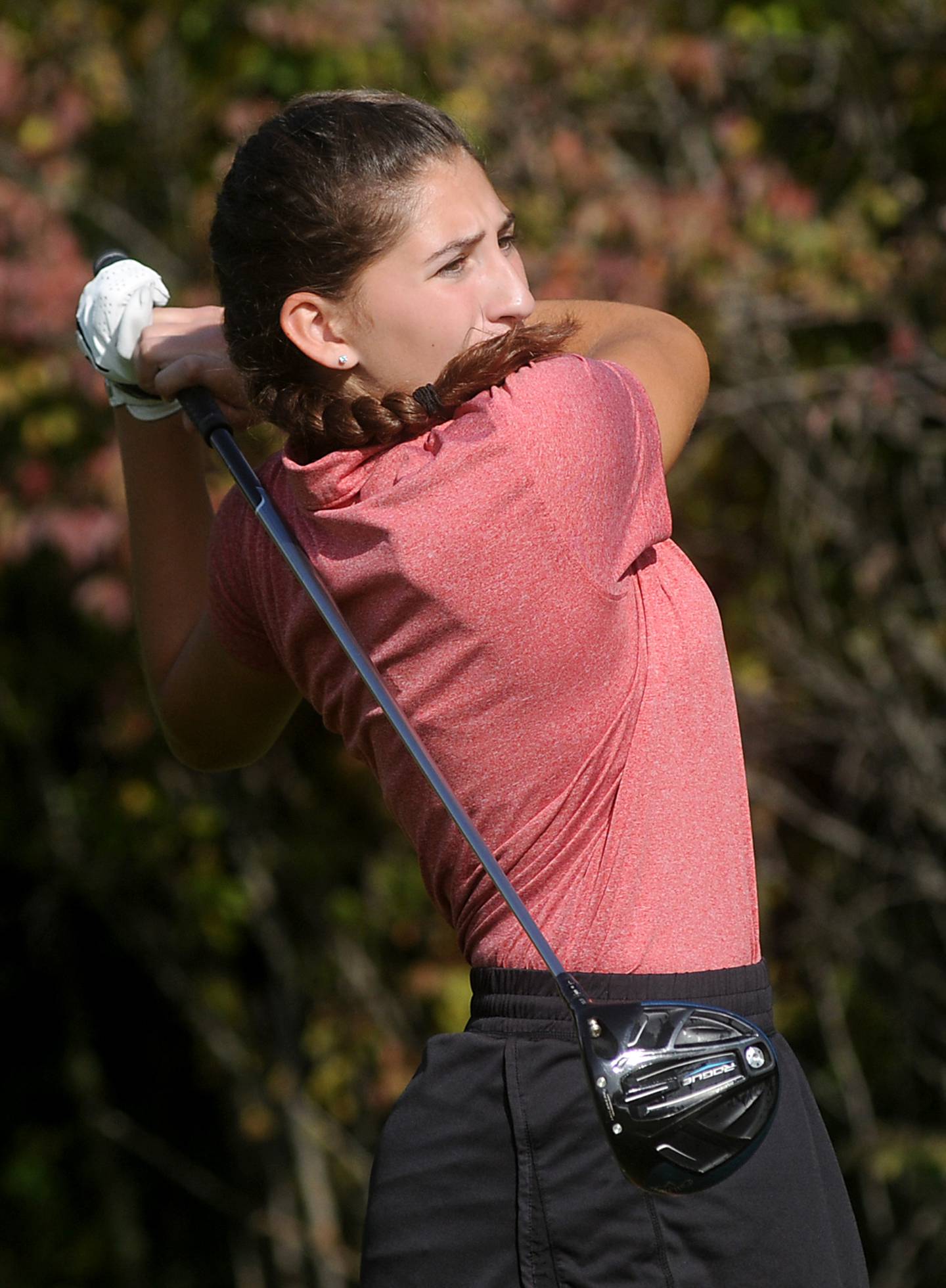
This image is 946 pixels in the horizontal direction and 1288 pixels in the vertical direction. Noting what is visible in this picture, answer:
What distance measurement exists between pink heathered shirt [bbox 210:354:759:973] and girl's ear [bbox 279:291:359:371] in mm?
118

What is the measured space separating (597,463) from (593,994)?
1.73 feet

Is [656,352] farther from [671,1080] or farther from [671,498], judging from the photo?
[671,498]

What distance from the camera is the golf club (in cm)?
154

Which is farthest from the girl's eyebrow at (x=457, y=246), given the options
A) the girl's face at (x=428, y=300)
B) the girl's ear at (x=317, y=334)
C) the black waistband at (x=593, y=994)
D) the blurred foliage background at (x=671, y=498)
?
the blurred foliage background at (x=671, y=498)

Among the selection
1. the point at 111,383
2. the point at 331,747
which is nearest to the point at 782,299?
the point at 331,747

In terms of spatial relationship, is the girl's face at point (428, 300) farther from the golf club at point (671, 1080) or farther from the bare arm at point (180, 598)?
the golf club at point (671, 1080)

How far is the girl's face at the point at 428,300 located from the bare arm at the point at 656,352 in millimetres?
177

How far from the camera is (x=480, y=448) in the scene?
5.35 ft

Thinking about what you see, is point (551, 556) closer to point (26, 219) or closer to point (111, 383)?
point (111, 383)

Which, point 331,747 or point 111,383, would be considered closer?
point 111,383

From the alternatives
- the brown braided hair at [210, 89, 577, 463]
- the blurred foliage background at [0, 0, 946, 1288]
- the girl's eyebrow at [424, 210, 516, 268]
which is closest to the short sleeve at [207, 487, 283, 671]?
the brown braided hair at [210, 89, 577, 463]

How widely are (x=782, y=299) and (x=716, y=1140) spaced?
3644 mm

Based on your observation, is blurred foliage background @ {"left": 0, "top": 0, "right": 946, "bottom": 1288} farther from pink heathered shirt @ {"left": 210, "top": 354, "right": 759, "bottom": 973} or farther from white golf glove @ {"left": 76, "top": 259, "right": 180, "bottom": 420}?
pink heathered shirt @ {"left": 210, "top": 354, "right": 759, "bottom": 973}

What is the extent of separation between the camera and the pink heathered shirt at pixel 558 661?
64.6 inches
